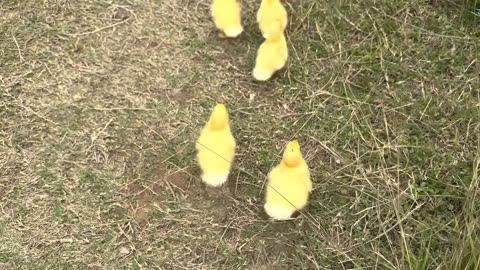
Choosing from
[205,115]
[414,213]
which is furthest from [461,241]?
[205,115]

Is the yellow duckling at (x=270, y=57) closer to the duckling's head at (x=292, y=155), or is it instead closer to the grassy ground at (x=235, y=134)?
the grassy ground at (x=235, y=134)

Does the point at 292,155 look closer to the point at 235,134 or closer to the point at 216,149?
the point at 216,149

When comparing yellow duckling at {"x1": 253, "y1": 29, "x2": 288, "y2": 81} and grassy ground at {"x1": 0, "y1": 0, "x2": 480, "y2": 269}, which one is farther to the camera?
yellow duckling at {"x1": 253, "y1": 29, "x2": 288, "y2": 81}

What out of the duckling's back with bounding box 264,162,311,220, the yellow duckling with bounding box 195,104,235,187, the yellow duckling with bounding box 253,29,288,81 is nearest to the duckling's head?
the duckling's back with bounding box 264,162,311,220

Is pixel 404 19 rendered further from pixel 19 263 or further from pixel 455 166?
pixel 19 263

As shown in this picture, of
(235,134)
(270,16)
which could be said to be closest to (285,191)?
(235,134)

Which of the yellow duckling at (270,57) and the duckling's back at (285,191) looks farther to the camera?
the yellow duckling at (270,57)

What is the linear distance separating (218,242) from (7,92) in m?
0.85

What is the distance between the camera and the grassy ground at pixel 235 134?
6.68ft

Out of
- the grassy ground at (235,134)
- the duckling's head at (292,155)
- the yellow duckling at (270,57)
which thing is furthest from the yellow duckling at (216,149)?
the yellow duckling at (270,57)

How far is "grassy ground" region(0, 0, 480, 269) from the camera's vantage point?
6.68 feet

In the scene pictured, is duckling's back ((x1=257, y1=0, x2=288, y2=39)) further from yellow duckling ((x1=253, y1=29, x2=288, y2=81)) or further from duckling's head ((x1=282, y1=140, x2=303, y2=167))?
duckling's head ((x1=282, y1=140, x2=303, y2=167))

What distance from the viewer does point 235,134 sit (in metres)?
2.30

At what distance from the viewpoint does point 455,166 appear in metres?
2.21
